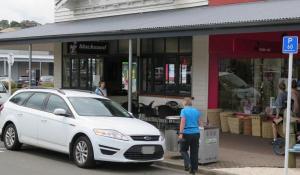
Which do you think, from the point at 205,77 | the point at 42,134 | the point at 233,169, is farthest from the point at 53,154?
the point at 205,77

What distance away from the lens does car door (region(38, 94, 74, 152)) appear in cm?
1142

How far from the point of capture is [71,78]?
24984 millimetres

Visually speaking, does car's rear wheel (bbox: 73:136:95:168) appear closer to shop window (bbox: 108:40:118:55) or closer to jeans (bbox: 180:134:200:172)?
jeans (bbox: 180:134:200:172)

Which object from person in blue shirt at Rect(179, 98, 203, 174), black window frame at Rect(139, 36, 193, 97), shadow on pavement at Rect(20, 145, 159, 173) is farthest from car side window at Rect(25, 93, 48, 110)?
black window frame at Rect(139, 36, 193, 97)

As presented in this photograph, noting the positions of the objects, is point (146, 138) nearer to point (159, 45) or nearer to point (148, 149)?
point (148, 149)

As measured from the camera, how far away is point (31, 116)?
12508 mm

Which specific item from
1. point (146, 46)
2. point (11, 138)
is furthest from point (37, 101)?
point (146, 46)

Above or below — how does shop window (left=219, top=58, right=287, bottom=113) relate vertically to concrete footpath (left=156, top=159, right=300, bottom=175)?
above

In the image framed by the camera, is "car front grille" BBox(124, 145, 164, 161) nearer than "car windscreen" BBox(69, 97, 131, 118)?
Yes

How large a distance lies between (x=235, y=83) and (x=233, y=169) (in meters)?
7.19

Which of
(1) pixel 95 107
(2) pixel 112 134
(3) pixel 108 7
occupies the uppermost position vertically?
(3) pixel 108 7

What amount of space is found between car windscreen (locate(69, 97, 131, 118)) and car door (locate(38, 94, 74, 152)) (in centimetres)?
25

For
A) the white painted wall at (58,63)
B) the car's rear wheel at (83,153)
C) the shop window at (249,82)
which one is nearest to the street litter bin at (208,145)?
the car's rear wheel at (83,153)

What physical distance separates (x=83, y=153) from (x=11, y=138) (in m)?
2.92
